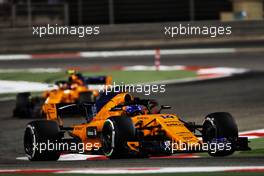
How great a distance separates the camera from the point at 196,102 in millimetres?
23547

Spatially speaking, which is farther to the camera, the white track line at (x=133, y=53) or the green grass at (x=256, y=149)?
the white track line at (x=133, y=53)

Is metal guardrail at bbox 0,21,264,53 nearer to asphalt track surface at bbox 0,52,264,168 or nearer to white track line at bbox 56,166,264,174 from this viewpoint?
asphalt track surface at bbox 0,52,264,168

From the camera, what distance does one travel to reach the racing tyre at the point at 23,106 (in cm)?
2164

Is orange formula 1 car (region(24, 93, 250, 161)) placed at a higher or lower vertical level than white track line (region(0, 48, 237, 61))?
lower

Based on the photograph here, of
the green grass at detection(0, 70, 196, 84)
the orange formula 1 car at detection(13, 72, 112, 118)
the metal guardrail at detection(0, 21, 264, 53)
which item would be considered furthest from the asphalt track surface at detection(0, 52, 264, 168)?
the metal guardrail at detection(0, 21, 264, 53)

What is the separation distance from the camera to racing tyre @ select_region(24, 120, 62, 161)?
13.9 m

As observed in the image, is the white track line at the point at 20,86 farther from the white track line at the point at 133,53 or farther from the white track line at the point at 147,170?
the white track line at the point at 147,170

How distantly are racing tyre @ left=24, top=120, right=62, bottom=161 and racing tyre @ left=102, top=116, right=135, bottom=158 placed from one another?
0.86 m

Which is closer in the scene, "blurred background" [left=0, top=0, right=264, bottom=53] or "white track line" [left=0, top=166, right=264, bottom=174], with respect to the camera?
"white track line" [left=0, top=166, right=264, bottom=174]

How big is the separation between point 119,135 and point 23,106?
8.61 m

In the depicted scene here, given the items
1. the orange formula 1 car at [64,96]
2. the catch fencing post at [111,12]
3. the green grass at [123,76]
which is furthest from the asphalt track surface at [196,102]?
the catch fencing post at [111,12]

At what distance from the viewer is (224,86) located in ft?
89.1

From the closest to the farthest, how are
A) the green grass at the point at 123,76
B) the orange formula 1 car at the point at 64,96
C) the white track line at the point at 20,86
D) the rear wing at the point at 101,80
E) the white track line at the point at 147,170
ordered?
1. the white track line at the point at 147,170
2. the rear wing at the point at 101,80
3. the orange formula 1 car at the point at 64,96
4. the white track line at the point at 20,86
5. the green grass at the point at 123,76

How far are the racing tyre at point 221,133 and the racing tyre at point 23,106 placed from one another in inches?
320
